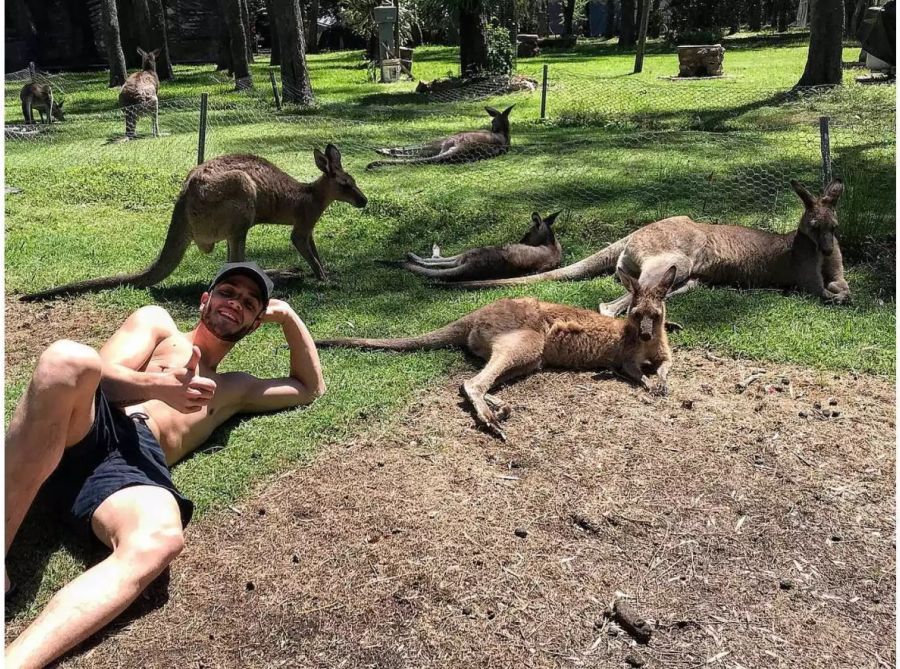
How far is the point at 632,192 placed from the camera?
8289 millimetres

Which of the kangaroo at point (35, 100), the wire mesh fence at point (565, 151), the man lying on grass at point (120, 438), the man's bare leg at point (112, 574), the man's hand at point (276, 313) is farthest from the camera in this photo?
the kangaroo at point (35, 100)

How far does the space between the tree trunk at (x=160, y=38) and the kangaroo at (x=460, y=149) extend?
11.4 m

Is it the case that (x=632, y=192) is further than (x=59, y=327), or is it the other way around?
(x=632, y=192)

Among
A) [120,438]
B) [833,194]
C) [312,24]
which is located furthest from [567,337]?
[312,24]

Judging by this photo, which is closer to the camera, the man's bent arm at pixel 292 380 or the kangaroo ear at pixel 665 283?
the man's bent arm at pixel 292 380

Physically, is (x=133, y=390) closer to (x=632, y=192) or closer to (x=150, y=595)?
(x=150, y=595)


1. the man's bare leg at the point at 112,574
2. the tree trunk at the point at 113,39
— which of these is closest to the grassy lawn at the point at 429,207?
the man's bare leg at the point at 112,574

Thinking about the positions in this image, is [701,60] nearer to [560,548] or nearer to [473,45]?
[473,45]

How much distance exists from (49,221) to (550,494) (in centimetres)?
617

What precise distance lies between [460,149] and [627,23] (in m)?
21.5

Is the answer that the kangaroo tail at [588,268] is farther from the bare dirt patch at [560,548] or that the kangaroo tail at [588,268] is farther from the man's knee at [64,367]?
the man's knee at [64,367]

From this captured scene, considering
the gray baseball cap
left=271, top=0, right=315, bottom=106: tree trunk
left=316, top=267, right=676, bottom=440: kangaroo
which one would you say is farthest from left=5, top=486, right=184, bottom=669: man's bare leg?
left=271, top=0, right=315, bottom=106: tree trunk

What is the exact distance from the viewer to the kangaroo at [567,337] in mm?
Result: 4293

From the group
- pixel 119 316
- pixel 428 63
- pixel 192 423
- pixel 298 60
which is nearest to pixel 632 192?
pixel 119 316
